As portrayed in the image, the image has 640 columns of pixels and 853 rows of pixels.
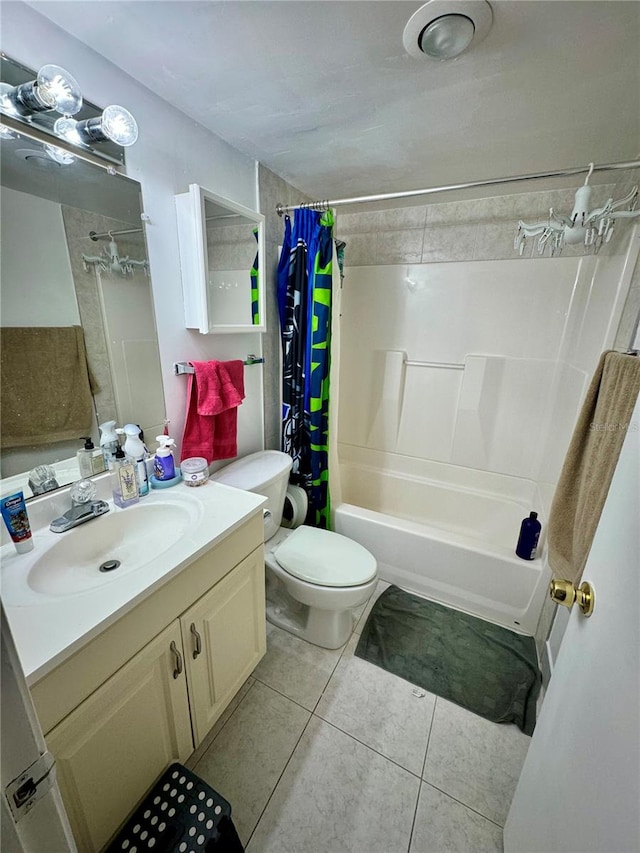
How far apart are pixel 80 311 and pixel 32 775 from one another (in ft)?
3.50

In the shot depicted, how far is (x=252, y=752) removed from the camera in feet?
4.03

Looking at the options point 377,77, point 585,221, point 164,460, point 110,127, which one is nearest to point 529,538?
point 585,221

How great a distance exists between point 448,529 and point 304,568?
1.27 m

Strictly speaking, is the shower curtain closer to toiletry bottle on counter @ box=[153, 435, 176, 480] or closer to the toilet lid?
toiletry bottle on counter @ box=[153, 435, 176, 480]

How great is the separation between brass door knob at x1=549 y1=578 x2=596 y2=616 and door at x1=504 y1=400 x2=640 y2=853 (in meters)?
0.01

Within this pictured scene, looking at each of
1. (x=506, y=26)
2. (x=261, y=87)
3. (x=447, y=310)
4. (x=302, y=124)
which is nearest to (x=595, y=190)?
(x=447, y=310)

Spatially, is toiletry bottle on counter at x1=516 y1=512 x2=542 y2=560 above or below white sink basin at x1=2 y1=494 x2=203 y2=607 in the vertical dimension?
below

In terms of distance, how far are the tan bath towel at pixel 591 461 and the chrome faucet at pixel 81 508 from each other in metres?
1.53

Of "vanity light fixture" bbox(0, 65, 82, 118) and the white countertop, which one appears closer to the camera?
the white countertop

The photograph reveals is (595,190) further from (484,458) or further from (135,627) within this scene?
(135,627)

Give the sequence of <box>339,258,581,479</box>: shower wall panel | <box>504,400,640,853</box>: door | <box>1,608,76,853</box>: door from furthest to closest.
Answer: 1. <box>339,258,581,479</box>: shower wall panel
2. <box>504,400,640,853</box>: door
3. <box>1,608,76,853</box>: door

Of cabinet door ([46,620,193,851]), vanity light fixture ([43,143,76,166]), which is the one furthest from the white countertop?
vanity light fixture ([43,143,76,166])

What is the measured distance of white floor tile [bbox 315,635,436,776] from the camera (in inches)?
49.4

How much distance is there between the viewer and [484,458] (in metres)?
2.28
